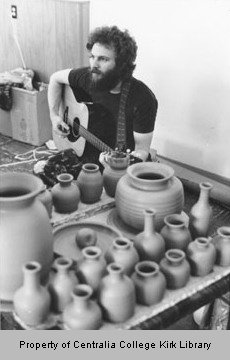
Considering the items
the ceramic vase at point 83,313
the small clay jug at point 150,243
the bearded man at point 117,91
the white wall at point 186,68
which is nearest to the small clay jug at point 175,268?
the small clay jug at point 150,243

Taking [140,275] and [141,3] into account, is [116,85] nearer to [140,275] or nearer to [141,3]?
[141,3]

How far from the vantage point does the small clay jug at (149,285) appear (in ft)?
5.31

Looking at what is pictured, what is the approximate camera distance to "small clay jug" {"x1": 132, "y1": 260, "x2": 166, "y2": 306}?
63.7 inches

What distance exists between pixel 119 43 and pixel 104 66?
15cm

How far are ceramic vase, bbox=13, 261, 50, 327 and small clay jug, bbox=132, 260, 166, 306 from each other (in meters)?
0.28

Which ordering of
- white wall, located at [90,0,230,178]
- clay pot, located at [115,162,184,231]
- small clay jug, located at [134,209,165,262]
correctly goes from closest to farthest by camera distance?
small clay jug, located at [134,209,165,262], clay pot, located at [115,162,184,231], white wall, located at [90,0,230,178]

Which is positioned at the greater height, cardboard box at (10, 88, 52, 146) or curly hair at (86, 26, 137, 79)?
curly hair at (86, 26, 137, 79)

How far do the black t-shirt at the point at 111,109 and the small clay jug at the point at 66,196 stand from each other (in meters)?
1.00

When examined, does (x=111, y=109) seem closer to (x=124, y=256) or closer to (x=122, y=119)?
(x=122, y=119)

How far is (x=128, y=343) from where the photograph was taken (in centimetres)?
155

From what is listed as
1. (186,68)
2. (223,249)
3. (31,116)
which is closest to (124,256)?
(223,249)

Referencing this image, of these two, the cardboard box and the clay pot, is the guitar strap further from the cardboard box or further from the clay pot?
the cardboard box

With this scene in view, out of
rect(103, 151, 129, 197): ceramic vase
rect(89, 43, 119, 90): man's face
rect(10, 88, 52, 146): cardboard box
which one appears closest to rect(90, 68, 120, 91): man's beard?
rect(89, 43, 119, 90): man's face

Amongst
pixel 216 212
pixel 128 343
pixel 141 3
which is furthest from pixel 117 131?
pixel 128 343
